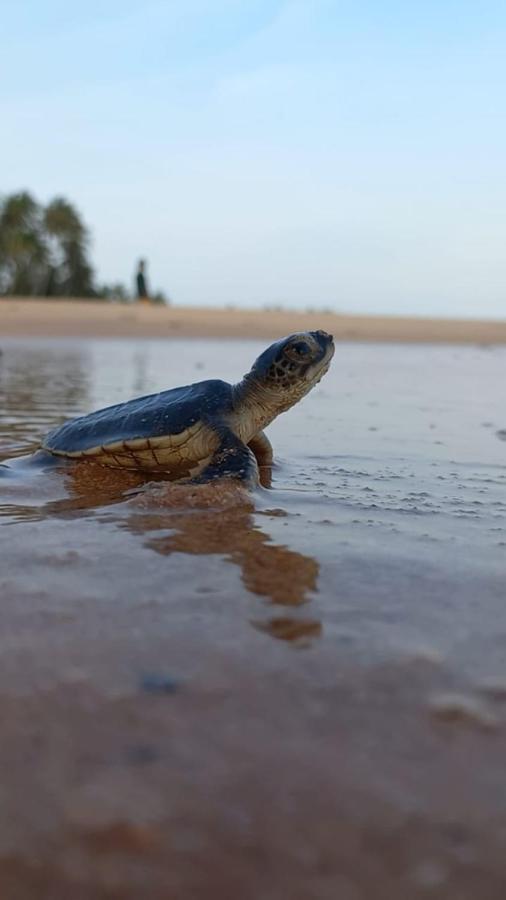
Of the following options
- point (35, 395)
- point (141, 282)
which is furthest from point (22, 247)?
point (35, 395)

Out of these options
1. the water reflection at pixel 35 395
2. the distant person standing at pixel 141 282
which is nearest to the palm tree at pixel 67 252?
the distant person standing at pixel 141 282

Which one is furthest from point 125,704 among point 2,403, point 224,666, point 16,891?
point 2,403

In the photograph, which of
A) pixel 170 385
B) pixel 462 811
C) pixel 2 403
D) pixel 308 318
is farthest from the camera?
pixel 308 318

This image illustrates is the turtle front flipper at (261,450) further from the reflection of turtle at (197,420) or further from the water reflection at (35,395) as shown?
the water reflection at (35,395)

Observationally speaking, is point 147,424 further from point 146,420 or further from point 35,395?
point 35,395

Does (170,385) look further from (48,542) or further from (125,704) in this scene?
(125,704)
